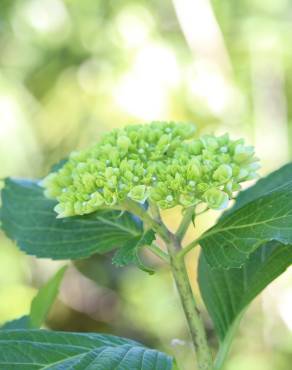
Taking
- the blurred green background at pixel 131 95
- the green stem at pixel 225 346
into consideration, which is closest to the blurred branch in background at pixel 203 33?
the blurred green background at pixel 131 95

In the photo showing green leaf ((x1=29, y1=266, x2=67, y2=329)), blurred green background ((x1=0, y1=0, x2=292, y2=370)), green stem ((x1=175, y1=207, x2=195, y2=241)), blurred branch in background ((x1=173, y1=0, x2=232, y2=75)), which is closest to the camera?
green stem ((x1=175, y1=207, x2=195, y2=241))

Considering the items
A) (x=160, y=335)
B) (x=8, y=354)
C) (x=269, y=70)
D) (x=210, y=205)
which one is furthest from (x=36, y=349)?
(x=269, y=70)

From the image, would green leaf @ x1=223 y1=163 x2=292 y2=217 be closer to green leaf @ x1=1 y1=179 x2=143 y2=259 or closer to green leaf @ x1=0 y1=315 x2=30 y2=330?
green leaf @ x1=1 y1=179 x2=143 y2=259

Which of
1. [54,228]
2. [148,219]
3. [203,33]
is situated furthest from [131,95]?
[148,219]

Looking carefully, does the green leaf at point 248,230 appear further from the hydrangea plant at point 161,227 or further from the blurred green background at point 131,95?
the blurred green background at point 131,95

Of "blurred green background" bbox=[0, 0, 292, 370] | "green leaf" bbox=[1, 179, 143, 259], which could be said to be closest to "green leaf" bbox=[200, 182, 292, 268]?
"green leaf" bbox=[1, 179, 143, 259]

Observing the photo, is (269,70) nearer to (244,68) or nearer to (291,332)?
(244,68)

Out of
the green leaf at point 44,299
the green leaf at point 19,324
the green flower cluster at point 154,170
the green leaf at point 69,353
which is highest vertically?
the green flower cluster at point 154,170
